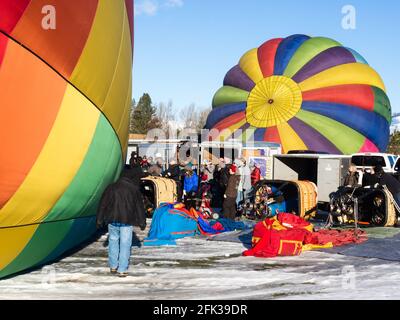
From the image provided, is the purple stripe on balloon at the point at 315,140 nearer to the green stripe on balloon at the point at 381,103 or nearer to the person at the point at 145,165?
the green stripe on balloon at the point at 381,103

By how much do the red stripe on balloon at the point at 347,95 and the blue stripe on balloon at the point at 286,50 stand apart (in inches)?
62.7

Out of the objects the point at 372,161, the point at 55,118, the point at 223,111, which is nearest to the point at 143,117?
the point at 223,111

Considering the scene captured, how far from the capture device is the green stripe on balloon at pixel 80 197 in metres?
6.01

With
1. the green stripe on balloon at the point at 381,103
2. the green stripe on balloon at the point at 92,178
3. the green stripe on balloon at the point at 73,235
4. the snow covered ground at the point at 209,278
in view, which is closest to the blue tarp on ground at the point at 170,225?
the snow covered ground at the point at 209,278

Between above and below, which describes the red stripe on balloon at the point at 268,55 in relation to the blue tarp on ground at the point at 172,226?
above

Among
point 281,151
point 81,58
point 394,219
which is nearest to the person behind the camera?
point 81,58

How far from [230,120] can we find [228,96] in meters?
1.27

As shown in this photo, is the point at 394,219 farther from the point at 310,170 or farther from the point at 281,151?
the point at 281,151

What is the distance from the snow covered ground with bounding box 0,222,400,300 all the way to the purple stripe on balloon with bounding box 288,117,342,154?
41.6 ft

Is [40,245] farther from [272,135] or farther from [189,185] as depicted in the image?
[272,135]

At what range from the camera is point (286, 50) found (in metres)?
22.5
